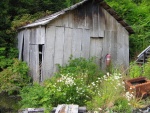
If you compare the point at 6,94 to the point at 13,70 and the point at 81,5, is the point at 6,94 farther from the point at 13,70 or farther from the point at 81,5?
the point at 81,5

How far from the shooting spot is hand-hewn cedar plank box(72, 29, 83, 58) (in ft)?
37.2

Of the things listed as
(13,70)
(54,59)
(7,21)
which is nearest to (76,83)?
(54,59)

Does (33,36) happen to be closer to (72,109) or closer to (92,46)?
(92,46)

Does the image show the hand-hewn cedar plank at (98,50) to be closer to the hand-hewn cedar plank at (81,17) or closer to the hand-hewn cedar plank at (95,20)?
the hand-hewn cedar plank at (95,20)

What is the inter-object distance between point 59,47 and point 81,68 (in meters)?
1.45

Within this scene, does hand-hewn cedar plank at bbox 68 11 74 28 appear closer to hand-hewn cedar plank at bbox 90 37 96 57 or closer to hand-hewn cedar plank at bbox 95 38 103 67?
hand-hewn cedar plank at bbox 90 37 96 57

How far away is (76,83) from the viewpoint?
7.50m

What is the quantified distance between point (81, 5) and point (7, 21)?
4996mm

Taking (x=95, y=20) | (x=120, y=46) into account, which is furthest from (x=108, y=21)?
(x=120, y=46)

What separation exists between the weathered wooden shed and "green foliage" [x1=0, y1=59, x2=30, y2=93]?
41cm

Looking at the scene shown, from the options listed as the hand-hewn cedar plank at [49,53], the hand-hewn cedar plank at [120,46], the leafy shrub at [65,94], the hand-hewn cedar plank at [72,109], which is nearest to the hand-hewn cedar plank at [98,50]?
the hand-hewn cedar plank at [120,46]

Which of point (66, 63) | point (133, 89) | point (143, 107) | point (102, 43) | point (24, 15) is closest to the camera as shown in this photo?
point (143, 107)

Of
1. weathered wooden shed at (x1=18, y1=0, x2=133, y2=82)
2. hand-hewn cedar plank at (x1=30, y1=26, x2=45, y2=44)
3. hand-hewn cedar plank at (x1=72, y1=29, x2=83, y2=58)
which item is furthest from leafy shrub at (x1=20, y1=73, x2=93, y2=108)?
hand-hewn cedar plank at (x1=72, y1=29, x2=83, y2=58)

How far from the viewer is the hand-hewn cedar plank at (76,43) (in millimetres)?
11352
